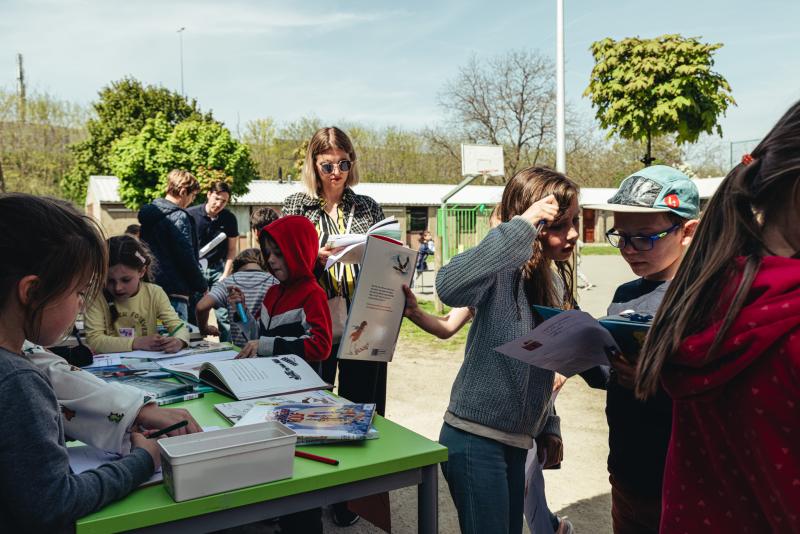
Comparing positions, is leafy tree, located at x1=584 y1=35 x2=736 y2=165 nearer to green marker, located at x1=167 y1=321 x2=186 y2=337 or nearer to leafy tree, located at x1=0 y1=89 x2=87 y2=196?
green marker, located at x1=167 y1=321 x2=186 y2=337

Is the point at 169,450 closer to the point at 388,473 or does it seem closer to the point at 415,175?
the point at 388,473

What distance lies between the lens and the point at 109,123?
102ft

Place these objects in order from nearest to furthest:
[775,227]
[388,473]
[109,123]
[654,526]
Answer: [775,227] → [388,473] → [654,526] → [109,123]

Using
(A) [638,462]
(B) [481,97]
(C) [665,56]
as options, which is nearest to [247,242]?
(B) [481,97]

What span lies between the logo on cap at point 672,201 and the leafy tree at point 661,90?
22.8ft

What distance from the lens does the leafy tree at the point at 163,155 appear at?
59.6ft

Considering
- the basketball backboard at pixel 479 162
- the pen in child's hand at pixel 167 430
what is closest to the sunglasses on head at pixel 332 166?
the pen in child's hand at pixel 167 430

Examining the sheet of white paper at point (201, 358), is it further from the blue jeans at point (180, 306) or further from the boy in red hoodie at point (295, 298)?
the blue jeans at point (180, 306)

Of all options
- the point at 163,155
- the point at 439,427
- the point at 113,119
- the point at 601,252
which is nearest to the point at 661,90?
the point at 439,427

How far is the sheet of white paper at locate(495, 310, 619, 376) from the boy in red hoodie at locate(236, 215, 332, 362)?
1.32 metres

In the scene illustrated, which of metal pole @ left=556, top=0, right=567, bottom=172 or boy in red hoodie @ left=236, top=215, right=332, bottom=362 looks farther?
metal pole @ left=556, top=0, right=567, bottom=172

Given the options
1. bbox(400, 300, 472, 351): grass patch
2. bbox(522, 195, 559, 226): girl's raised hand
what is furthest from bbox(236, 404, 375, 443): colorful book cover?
bbox(400, 300, 472, 351): grass patch

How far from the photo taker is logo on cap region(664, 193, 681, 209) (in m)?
1.93

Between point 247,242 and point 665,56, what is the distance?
22867 mm
